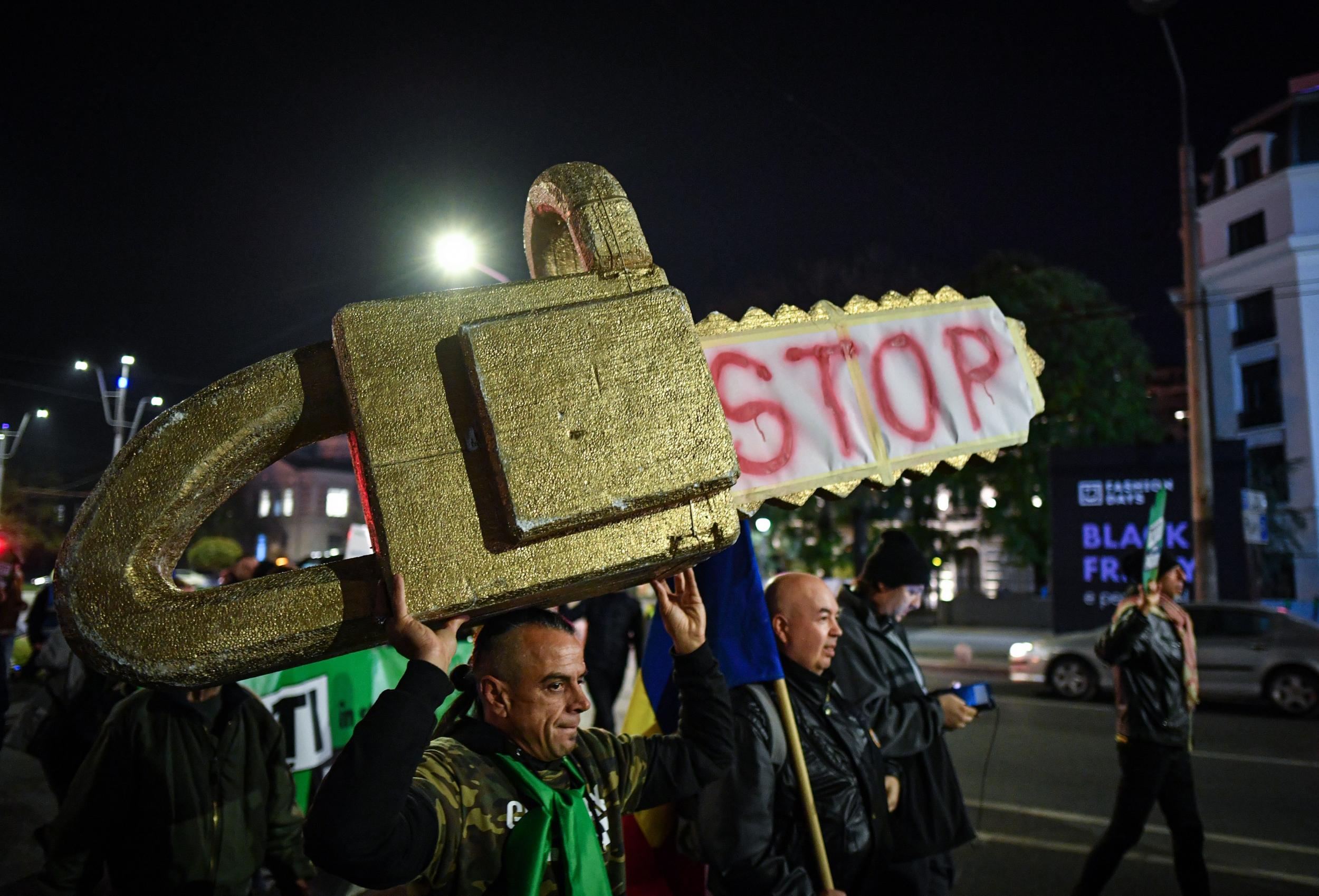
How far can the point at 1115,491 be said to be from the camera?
55.5ft

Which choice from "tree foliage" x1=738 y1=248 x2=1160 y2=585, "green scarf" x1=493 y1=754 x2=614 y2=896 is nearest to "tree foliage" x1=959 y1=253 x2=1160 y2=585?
"tree foliage" x1=738 y1=248 x2=1160 y2=585

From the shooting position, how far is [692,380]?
130 centimetres

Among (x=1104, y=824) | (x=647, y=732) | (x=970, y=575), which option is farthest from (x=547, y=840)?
(x=970, y=575)

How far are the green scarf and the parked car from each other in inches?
449

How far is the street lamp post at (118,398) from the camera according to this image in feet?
16.3

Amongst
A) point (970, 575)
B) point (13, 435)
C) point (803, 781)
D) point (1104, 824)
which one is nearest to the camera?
point (803, 781)

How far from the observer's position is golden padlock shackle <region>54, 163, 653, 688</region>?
3.85ft

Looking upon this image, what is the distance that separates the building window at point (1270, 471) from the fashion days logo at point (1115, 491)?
14277mm

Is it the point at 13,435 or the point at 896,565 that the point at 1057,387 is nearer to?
the point at 896,565

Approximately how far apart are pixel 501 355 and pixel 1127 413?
86.3ft

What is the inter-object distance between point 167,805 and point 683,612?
1.87 m

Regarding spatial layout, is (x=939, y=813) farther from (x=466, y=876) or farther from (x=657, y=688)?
(x=466, y=876)

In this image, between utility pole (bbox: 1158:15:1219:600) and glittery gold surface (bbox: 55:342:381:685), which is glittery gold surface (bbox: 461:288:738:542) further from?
utility pole (bbox: 1158:15:1219:600)

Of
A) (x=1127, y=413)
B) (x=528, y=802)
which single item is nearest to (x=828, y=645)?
(x=528, y=802)
